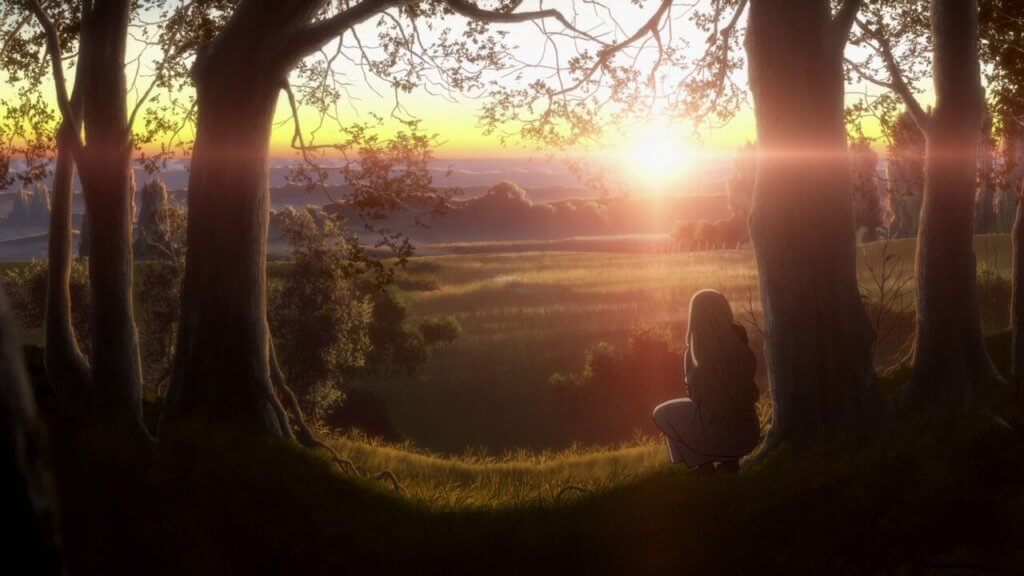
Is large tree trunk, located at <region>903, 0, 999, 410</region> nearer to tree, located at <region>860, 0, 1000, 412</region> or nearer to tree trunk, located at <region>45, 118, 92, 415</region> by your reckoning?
tree, located at <region>860, 0, 1000, 412</region>

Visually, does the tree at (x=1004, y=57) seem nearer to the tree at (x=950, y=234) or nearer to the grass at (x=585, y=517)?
the tree at (x=950, y=234)

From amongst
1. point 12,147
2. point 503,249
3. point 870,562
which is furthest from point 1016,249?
point 503,249

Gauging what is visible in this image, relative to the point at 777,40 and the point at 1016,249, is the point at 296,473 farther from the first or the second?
the point at 1016,249

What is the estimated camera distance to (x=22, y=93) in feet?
63.2

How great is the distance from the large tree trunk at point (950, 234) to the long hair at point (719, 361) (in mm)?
4826

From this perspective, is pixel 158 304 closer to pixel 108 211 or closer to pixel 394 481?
pixel 108 211

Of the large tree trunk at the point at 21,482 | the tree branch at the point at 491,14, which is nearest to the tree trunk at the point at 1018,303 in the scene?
the tree branch at the point at 491,14

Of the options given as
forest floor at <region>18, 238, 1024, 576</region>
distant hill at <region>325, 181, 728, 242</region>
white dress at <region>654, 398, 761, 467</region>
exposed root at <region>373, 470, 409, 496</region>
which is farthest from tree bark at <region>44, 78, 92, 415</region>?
distant hill at <region>325, 181, 728, 242</region>

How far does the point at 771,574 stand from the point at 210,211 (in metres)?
7.86

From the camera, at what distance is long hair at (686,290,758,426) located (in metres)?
9.11

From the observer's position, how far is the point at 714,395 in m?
9.26

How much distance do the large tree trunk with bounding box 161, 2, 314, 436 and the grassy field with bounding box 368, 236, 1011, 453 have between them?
10108mm

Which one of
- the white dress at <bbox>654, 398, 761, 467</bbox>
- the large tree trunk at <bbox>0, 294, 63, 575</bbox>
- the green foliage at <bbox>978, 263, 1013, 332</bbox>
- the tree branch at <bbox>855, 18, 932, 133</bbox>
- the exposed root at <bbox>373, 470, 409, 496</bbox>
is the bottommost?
the green foliage at <bbox>978, 263, 1013, 332</bbox>

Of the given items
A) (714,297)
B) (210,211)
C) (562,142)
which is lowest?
(714,297)
